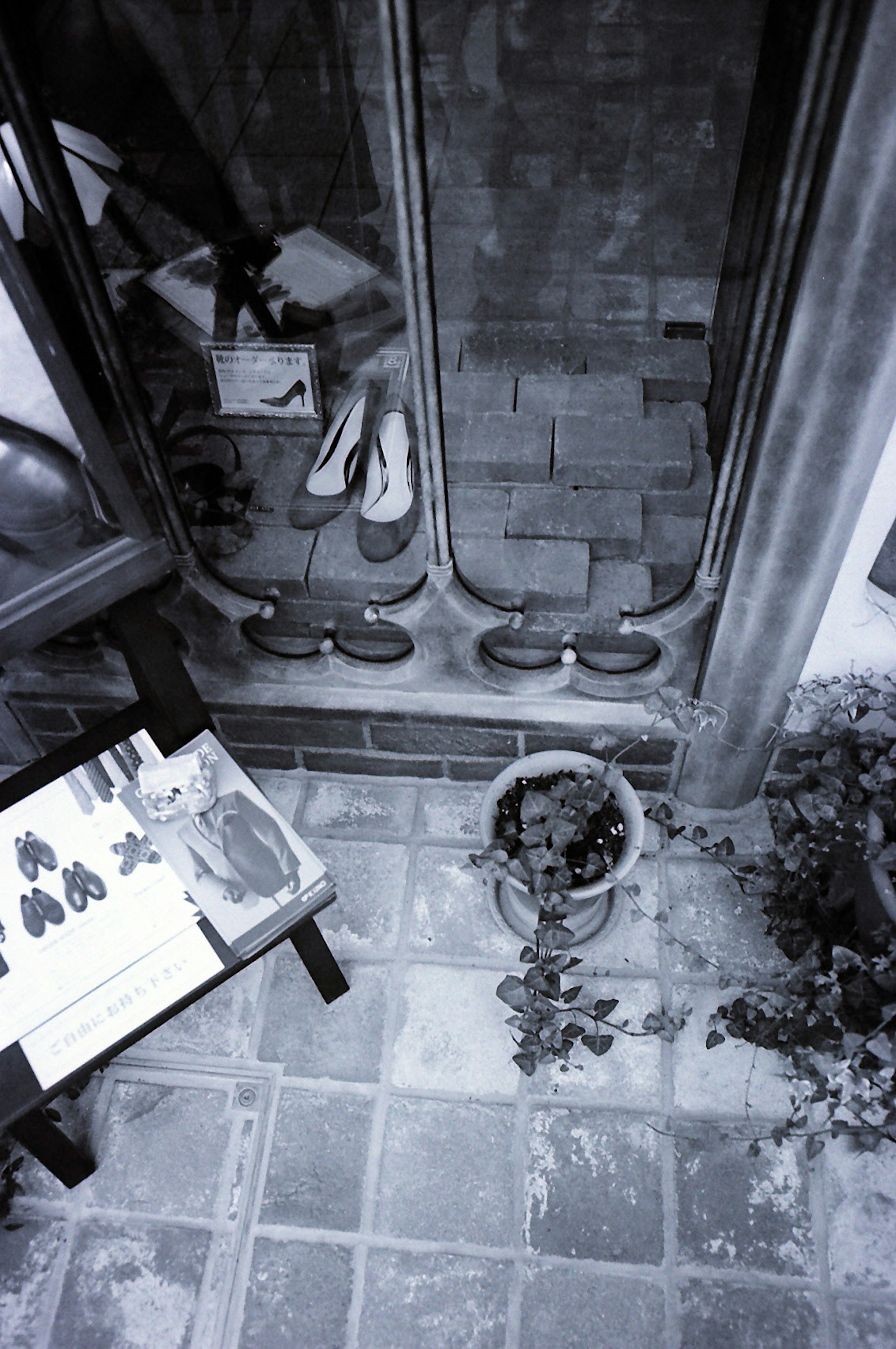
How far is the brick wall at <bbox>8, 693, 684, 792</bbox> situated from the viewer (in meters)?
2.66

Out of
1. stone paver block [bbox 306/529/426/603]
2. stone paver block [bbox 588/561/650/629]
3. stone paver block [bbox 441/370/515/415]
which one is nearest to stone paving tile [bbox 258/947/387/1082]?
stone paver block [bbox 306/529/426/603]

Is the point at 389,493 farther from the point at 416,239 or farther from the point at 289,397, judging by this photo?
the point at 416,239

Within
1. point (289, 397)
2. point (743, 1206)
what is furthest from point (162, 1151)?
point (289, 397)

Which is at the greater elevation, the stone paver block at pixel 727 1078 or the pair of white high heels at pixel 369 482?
the pair of white high heels at pixel 369 482

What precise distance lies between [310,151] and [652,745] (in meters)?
2.66

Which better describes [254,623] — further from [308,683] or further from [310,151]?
[310,151]

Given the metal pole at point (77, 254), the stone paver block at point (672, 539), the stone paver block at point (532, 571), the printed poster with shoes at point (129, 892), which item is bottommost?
the printed poster with shoes at point (129, 892)

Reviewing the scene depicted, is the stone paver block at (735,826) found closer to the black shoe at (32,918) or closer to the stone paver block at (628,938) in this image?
the stone paver block at (628,938)

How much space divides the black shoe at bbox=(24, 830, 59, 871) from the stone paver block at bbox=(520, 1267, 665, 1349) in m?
1.34

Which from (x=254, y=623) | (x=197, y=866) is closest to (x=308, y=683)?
(x=254, y=623)

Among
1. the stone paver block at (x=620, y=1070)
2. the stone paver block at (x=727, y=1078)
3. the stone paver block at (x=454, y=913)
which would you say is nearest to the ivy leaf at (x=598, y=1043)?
the stone paver block at (x=620, y=1070)

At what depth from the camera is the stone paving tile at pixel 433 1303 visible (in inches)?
81.7

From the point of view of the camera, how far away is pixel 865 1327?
2.04 meters

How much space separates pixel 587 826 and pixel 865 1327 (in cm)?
117
